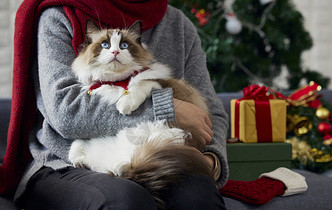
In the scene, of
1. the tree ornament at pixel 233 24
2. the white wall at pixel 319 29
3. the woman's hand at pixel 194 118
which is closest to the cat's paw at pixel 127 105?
the woman's hand at pixel 194 118

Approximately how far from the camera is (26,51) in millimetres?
1271

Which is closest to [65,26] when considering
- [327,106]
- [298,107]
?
[298,107]

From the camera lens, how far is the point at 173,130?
1.02 m

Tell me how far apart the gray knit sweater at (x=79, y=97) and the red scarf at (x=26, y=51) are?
0.03m

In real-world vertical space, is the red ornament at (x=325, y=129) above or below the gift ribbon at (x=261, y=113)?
below

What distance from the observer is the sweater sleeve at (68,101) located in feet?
3.52

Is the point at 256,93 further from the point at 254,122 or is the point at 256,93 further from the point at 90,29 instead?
the point at 90,29

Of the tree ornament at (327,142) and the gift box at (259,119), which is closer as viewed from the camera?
the gift box at (259,119)

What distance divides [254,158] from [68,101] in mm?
900

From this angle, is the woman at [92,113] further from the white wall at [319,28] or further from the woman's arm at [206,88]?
the white wall at [319,28]

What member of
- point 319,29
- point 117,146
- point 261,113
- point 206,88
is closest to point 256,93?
point 261,113

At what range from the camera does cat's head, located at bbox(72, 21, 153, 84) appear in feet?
3.77

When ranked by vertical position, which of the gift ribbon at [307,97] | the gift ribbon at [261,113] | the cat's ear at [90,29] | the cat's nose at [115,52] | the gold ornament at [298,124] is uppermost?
the cat's ear at [90,29]

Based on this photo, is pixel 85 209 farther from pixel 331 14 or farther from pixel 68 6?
pixel 331 14
